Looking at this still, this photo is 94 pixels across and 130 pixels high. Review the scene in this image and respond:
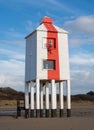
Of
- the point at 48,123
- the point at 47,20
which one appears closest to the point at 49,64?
the point at 47,20

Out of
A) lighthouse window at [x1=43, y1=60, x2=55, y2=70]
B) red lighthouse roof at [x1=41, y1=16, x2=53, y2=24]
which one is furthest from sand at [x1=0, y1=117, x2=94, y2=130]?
red lighthouse roof at [x1=41, y1=16, x2=53, y2=24]

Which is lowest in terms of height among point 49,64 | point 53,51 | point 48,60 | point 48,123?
point 48,123

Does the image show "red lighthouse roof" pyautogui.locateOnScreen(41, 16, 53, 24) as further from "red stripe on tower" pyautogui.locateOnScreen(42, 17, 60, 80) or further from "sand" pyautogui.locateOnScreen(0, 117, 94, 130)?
"sand" pyautogui.locateOnScreen(0, 117, 94, 130)

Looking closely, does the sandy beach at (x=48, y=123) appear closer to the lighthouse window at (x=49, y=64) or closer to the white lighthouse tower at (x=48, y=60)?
the white lighthouse tower at (x=48, y=60)

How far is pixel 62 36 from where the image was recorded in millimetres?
35188

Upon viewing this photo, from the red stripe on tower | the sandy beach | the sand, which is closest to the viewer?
the sand

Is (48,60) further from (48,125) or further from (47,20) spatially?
(48,125)

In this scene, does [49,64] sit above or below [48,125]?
above

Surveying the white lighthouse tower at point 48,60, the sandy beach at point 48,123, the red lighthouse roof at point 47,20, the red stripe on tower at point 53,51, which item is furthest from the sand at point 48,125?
the red lighthouse roof at point 47,20

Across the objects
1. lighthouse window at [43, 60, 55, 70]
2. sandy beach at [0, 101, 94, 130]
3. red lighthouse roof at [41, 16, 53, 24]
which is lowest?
sandy beach at [0, 101, 94, 130]

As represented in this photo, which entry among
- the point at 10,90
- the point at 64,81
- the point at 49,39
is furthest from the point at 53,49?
the point at 10,90

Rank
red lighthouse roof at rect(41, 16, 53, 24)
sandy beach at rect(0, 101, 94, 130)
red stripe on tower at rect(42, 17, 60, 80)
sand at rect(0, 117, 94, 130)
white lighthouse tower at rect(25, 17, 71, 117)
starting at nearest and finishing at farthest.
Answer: sand at rect(0, 117, 94, 130) < sandy beach at rect(0, 101, 94, 130) < white lighthouse tower at rect(25, 17, 71, 117) < red stripe on tower at rect(42, 17, 60, 80) < red lighthouse roof at rect(41, 16, 53, 24)

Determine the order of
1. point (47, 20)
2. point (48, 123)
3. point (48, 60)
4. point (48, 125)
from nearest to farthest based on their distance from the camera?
point (48, 125) → point (48, 123) → point (48, 60) → point (47, 20)

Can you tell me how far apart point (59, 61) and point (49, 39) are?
7.89 ft
